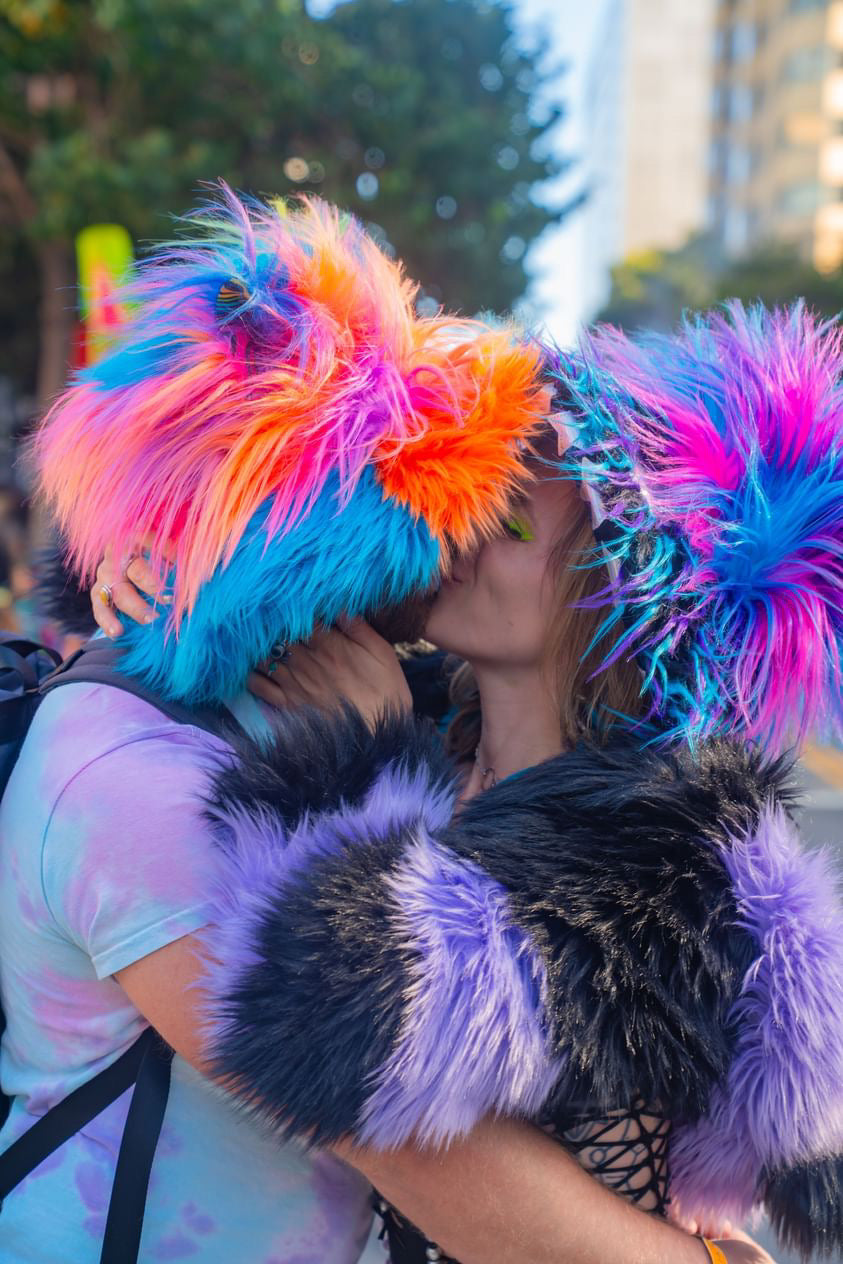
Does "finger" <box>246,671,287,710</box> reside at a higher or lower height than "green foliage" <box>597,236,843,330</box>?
higher

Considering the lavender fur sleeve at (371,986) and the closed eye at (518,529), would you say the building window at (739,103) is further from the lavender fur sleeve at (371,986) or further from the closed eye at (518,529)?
the lavender fur sleeve at (371,986)

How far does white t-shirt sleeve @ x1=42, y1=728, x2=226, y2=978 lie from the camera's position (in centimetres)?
112

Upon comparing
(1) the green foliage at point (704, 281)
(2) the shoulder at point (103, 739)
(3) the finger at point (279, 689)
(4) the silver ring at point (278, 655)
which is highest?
(2) the shoulder at point (103, 739)

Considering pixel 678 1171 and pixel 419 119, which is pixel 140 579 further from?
pixel 419 119

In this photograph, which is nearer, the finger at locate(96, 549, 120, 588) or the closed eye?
the finger at locate(96, 549, 120, 588)

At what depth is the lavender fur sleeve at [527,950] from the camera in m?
1.02

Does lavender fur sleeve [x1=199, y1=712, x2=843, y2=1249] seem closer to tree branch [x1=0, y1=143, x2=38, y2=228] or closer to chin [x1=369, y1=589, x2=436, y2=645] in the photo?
chin [x1=369, y1=589, x2=436, y2=645]

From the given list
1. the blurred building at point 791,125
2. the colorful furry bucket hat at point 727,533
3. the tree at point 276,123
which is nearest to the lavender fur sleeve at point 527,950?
the colorful furry bucket hat at point 727,533

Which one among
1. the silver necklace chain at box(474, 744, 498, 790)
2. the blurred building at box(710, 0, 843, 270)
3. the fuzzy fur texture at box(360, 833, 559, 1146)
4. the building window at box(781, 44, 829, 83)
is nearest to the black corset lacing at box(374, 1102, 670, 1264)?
the fuzzy fur texture at box(360, 833, 559, 1146)

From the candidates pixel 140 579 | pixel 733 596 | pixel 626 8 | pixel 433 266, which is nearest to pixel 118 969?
pixel 140 579

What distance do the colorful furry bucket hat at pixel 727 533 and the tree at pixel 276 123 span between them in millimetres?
6616

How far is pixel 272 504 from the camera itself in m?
1.25

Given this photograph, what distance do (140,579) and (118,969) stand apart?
Answer: 0.53m

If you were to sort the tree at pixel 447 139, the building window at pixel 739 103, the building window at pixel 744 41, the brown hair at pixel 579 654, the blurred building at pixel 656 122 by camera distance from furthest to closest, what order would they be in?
1. the blurred building at pixel 656 122
2. the building window at pixel 739 103
3. the building window at pixel 744 41
4. the tree at pixel 447 139
5. the brown hair at pixel 579 654
